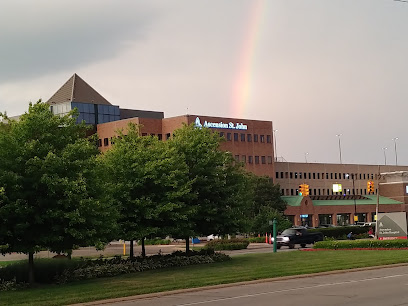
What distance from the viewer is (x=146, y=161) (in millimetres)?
28203

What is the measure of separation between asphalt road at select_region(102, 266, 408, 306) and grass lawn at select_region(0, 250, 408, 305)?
137cm

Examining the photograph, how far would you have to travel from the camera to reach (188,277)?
23.2m

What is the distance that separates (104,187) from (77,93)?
3798 inches

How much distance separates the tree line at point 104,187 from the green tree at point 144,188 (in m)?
0.05

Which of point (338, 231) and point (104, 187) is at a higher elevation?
point (104, 187)

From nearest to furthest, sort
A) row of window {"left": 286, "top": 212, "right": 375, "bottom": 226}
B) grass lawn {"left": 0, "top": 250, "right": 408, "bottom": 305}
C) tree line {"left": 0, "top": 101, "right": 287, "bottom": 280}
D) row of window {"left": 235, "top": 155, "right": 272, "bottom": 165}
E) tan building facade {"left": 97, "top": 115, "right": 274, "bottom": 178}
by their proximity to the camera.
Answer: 1. grass lawn {"left": 0, "top": 250, "right": 408, "bottom": 305}
2. tree line {"left": 0, "top": 101, "right": 287, "bottom": 280}
3. tan building facade {"left": 97, "top": 115, "right": 274, "bottom": 178}
4. row of window {"left": 286, "top": 212, "right": 375, "bottom": 226}
5. row of window {"left": 235, "top": 155, "right": 272, "bottom": 165}

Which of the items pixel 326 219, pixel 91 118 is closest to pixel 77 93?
pixel 91 118

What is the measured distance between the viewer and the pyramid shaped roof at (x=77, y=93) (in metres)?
116

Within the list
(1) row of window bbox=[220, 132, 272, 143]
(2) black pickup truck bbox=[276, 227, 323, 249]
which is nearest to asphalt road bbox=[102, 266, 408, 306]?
(2) black pickup truck bbox=[276, 227, 323, 249]

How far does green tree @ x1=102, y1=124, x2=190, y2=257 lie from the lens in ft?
88.5

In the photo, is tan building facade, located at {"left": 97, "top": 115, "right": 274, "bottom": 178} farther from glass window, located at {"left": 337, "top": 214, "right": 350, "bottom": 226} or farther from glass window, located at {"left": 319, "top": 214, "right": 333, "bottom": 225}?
glass window, located at {"left": 337, "top": 214, "right": 350, "bottom": 226}

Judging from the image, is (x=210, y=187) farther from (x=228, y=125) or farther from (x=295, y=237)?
(x=228, y=125)

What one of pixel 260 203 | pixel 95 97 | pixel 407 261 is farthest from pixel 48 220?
pixel 95 97

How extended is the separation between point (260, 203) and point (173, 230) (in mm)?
58496
